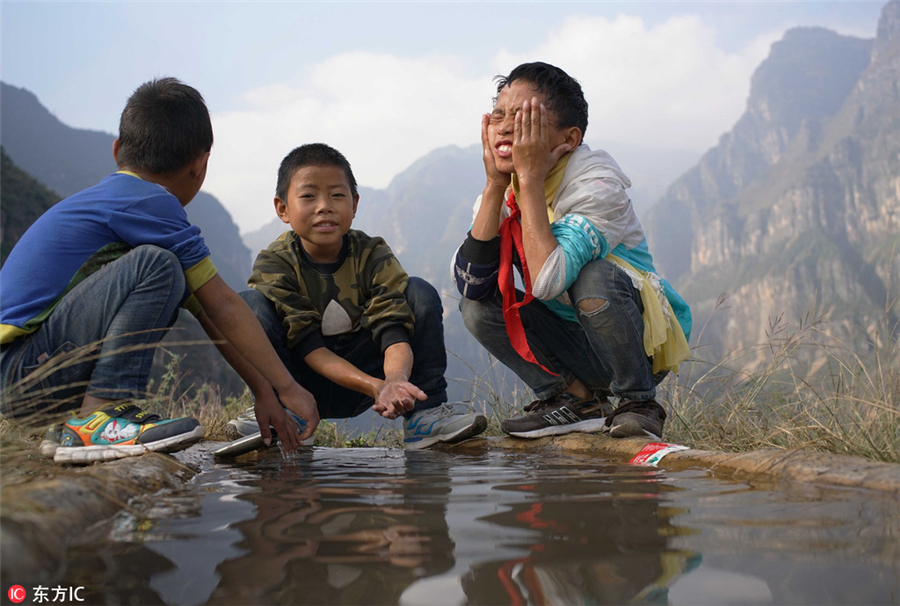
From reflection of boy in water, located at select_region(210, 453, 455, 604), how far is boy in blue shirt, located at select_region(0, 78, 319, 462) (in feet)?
2.53

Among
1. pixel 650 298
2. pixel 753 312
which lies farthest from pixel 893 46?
pixel 650 298

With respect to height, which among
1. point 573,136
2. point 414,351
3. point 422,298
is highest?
point 573,136

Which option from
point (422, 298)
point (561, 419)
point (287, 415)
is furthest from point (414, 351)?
point (287, 415)

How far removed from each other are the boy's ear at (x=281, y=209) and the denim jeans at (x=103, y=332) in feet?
4.49

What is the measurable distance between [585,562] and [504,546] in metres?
0.16

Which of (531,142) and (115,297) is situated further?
(531,142)

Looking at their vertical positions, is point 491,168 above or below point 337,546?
above

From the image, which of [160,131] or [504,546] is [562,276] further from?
[504,546]

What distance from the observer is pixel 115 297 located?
2.38 m

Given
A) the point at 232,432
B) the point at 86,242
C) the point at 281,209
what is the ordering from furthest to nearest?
the point at 281,209, the point at 232,432, the point at 86,242

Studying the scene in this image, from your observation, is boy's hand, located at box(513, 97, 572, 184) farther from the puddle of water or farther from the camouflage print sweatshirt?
the puddle of water

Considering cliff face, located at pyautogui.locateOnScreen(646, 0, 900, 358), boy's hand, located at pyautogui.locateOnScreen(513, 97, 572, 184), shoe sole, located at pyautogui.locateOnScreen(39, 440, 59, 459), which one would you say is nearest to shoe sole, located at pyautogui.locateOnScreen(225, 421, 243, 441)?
shoe sole, located at pyautogui.locateOnScreen(39, 440, 59, 459)

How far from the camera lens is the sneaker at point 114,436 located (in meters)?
2.22

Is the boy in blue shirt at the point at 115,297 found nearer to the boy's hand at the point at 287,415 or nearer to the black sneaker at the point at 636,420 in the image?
the boy's hand at the point at 287,415
